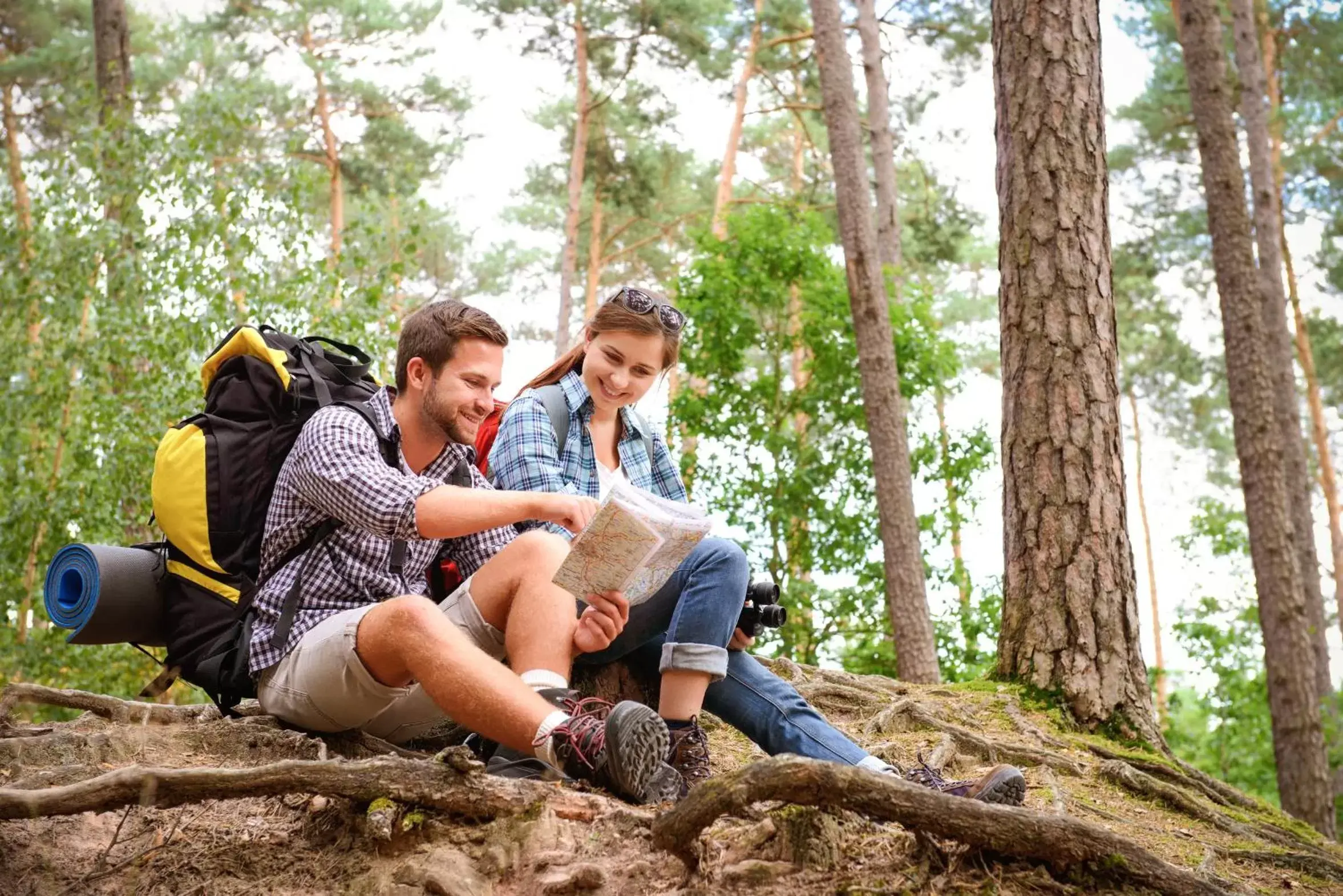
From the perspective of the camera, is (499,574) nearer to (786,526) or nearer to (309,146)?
(786,526)

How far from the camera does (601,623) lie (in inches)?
115

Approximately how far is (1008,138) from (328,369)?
3246mm

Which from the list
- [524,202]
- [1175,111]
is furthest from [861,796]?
[524,202]

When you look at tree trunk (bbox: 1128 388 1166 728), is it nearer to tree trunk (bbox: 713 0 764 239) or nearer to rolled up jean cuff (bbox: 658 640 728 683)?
tree trunk (bbox: 713 0 764 239)

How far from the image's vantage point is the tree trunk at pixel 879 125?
1173cm

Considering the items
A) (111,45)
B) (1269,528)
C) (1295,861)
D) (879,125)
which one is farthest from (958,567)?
(111,45)

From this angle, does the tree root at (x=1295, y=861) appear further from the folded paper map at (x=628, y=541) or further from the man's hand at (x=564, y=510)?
the man's hand at (x=564, y=510)

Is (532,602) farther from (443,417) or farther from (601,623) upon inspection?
(443,417)

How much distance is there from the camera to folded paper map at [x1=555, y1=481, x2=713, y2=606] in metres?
2.56

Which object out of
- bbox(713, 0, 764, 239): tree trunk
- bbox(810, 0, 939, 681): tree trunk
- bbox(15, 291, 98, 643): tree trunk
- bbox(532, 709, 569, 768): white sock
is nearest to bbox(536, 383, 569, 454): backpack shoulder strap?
bbox(532, 709, 569, 768): white sock

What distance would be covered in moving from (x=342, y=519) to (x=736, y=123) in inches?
554

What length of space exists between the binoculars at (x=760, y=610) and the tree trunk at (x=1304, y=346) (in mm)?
14568

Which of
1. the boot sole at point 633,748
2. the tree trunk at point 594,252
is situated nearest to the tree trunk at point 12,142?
the tree trunk at point 594,252

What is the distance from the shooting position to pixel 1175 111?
647 inches
